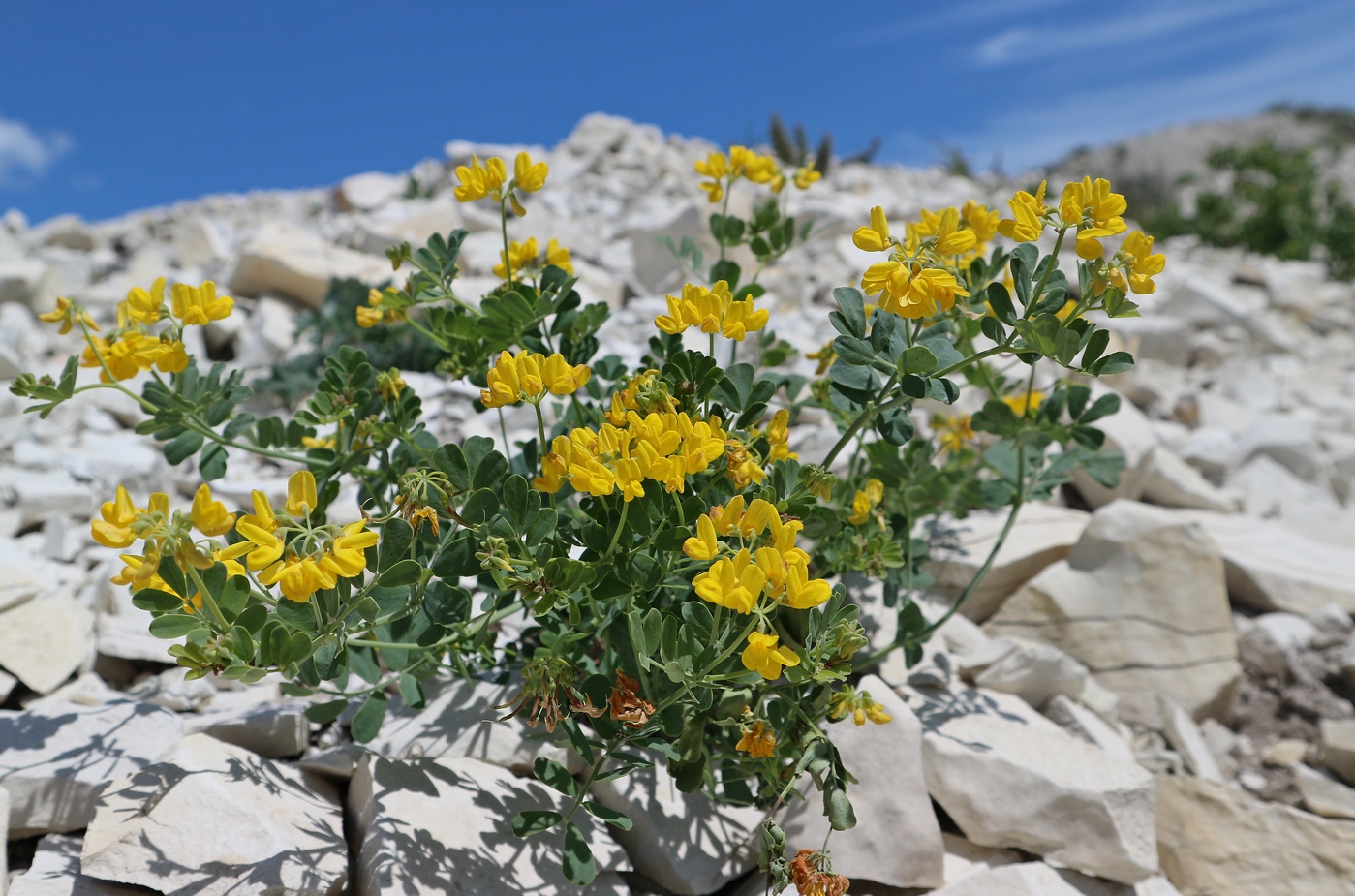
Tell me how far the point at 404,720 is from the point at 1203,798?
84.9 inches

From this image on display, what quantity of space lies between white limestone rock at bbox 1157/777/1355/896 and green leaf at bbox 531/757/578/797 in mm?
1748

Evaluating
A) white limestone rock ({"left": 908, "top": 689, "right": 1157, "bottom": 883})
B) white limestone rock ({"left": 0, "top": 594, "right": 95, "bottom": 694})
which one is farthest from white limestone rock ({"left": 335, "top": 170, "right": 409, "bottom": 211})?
white limestone rock ({"left": 908, "top": 689, "right": 1157, "bottom": 883})

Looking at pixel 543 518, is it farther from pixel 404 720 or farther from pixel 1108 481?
pixel 1108 481

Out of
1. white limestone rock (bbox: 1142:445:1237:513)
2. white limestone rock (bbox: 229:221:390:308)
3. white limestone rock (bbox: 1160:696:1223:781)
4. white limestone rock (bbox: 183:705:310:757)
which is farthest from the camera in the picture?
white limestone rock (bbox: 229:221:390:308)

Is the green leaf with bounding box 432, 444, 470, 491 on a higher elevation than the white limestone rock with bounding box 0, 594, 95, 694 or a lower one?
higher

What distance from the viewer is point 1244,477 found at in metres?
4.71

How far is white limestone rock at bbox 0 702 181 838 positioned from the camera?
1968mm

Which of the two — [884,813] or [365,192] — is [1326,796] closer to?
[884,813]

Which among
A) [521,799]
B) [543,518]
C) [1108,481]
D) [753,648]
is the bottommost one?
[521,799]

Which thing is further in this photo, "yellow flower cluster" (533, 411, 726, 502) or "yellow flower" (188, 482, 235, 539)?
"yellow flower cluster" (533, 411, 726, 502)

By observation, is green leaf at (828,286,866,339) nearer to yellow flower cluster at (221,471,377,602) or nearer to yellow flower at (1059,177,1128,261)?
yellow flower at (1059,177,1128,261)

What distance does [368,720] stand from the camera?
76.5 inches

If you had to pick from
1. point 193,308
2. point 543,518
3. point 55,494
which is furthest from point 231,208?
point 543,518

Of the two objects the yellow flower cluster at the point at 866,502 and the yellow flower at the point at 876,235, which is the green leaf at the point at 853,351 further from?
the yellow flower cluster at the point at 866,502
